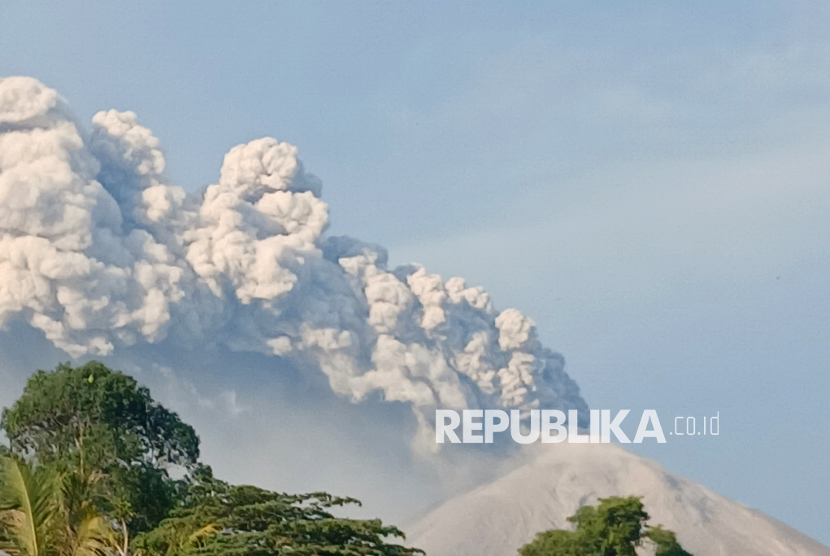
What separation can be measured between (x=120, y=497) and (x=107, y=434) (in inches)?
92.1

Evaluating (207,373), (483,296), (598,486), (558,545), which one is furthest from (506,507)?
(558,545)

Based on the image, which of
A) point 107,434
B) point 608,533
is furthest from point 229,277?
point 107,434

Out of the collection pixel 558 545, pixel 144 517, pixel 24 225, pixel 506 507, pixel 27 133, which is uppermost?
pixel 27 133

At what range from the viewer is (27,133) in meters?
74.9

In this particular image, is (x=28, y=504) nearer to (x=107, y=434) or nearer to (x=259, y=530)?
(x=259, y=530)

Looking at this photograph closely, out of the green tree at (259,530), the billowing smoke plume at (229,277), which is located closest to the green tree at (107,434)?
the green tree at (259,530)

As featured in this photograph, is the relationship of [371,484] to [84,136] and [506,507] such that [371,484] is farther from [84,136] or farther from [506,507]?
[84,136]

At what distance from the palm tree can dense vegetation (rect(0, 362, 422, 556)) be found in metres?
0.01

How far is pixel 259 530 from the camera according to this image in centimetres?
1277

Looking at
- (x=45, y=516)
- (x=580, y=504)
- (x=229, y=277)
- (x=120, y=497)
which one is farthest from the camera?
(x=580, y=504)

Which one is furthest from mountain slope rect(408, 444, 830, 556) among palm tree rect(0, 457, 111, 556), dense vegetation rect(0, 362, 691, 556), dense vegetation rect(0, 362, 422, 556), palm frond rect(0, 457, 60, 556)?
palm frond rect(0, 457, 60, 556)

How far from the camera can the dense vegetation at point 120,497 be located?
11.5 m

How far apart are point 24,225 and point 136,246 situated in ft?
37.6

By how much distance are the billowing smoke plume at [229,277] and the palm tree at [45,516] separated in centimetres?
6039
